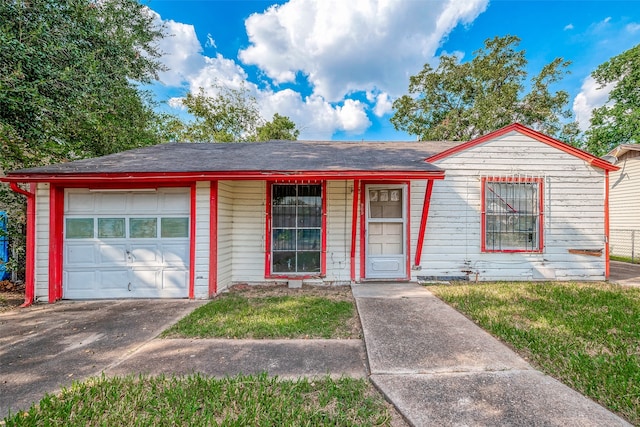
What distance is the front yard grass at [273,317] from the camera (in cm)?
342

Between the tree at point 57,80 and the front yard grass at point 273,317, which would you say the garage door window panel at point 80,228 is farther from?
the front yard grass at point 273,317

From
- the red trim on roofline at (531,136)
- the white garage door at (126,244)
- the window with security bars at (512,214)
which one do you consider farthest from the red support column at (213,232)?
the window with security bars at (512,214)

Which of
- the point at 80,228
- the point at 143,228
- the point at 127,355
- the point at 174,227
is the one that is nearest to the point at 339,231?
the point at 174,227

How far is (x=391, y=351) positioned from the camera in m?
2.88

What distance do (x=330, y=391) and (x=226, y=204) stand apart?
4.35 m

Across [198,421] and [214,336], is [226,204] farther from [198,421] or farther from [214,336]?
[198,421]

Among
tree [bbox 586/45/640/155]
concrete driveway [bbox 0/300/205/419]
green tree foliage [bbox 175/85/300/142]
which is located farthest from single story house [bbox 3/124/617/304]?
tree [bbox 586/45/640/155]

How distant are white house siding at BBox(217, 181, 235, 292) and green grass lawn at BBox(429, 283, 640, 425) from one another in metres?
4.22

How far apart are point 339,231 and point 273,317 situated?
2586 mm

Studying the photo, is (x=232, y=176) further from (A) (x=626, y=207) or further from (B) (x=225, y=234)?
(A) (x=626, y=207)

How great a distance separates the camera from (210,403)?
208cm

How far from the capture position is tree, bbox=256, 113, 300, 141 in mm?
21641

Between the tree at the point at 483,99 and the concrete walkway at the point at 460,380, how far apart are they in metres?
17.5

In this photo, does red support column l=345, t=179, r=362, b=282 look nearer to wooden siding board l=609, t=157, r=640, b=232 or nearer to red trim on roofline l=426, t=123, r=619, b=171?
red trim on roofline l=426, t=123, r=619, b=171
